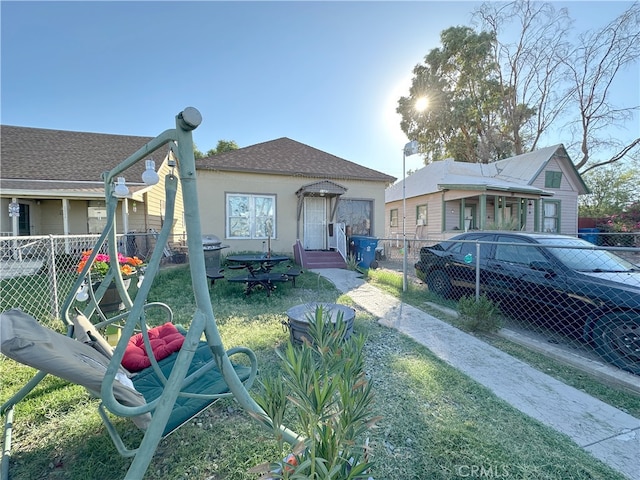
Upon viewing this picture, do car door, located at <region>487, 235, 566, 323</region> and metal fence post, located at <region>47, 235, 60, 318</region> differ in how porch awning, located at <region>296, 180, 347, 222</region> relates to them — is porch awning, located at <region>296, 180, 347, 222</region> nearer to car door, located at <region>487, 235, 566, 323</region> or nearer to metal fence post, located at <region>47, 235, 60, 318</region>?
car door, located at <region>487, 235, 566, 323</region>

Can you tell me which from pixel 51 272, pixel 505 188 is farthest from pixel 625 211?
pixel 51 272

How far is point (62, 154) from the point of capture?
12742 millimetres

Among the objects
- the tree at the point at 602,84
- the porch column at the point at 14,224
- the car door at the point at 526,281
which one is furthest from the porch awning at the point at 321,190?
the tree at the point at 602,84

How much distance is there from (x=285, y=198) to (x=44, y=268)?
8013 millimetres

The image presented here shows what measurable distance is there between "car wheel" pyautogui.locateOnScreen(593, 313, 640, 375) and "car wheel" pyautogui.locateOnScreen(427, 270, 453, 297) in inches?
104

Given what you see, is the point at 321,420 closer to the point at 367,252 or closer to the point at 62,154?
the point at 367,252

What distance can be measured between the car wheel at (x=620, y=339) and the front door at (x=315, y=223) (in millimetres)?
9400

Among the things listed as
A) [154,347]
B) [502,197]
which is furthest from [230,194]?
[502,197]

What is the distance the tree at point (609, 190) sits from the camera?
815 inches

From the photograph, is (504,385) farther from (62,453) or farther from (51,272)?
(51,272)

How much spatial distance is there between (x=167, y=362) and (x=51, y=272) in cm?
330

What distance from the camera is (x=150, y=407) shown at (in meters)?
1.44

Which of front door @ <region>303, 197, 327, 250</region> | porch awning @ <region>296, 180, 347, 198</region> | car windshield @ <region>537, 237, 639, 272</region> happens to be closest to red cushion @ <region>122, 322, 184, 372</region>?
car windshield @ <region>537, 237, 639, 272</region>

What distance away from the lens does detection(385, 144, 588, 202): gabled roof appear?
1505cm
